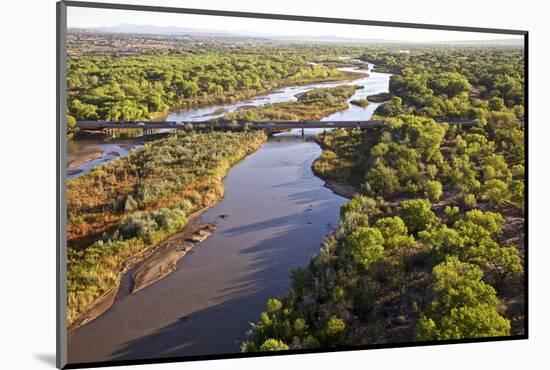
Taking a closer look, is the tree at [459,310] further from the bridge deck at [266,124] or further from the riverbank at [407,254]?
the bridge deck at [266,124]

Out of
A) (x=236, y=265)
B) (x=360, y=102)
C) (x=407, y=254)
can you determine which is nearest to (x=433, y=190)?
(x=407, y=254)

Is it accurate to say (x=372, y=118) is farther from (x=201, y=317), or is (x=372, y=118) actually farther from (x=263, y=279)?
(x=201, y=317)

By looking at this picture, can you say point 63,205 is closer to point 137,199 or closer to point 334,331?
point 137,199

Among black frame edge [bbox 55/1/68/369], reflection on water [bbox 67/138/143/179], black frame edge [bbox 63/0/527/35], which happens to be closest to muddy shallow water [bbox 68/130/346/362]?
black frame edge [bbox 55/1/68/369]

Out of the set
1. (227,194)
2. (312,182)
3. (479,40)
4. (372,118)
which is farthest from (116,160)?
(479,40)

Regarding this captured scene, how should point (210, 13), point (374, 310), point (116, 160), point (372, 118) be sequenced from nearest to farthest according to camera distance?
point (210, 13)
point (374, 310)
point (116, 160)
point (372, 118)

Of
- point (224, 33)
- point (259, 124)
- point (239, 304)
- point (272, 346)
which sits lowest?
point (272, 346)

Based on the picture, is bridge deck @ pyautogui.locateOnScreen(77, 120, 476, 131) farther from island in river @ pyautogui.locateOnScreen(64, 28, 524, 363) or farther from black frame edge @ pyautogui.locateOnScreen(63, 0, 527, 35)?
black frame edge @ pyautogui.locateOnScreen(63, 0, 527, 35)
